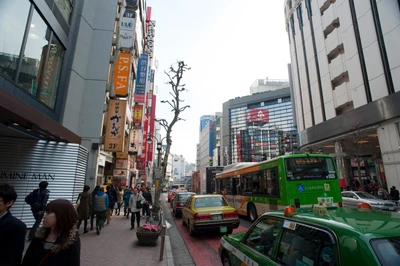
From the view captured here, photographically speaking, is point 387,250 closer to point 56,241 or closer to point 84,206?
point 56,241

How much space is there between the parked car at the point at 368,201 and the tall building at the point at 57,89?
16.2 meters

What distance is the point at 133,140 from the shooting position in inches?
944

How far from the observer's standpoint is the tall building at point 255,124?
87.4 m

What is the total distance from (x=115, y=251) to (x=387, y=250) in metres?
6.66

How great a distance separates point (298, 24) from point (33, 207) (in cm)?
3598

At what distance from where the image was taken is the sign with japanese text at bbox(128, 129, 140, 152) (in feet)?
77.6

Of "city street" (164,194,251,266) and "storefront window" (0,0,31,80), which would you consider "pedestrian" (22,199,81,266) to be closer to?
"city street" (164,194,251,266)

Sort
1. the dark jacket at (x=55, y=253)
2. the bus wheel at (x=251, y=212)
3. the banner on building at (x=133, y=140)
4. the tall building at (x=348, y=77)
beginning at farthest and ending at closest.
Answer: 1. the banner on building at (x=133, y=140)
2. the tall building at (x=348, y=77)
3. the bus wheel at (x=251, y=212)
4. the dark jacket at (x=55, y=253)

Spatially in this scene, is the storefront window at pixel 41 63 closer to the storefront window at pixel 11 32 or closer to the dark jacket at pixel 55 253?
the storefront window at pixel 11 32

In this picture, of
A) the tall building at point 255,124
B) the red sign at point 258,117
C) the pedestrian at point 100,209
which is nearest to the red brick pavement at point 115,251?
the pedestrian at point 100,209

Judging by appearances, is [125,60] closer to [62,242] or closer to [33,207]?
[33,207]

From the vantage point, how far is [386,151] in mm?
17797

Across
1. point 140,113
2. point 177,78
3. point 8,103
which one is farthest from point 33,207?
point 140,113

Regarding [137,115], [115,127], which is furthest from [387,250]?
[137,115]
